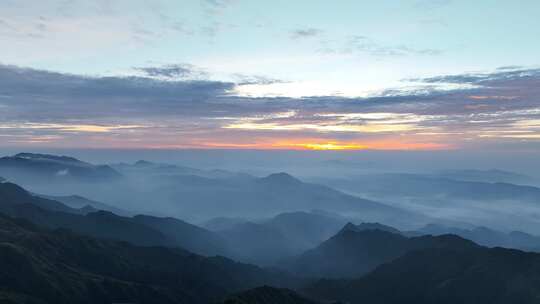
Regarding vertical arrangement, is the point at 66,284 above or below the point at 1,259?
below

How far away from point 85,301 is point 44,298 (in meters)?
16.7

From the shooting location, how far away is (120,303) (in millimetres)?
199125

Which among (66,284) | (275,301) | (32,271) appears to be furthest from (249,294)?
(32,271)

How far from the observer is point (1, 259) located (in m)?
200

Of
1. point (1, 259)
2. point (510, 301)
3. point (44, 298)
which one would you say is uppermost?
point (1, 259)

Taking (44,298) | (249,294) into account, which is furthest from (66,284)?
(249,294)

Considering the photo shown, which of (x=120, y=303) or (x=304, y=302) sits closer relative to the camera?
(x=304, y=302)

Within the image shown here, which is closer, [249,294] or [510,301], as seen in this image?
[249,294]

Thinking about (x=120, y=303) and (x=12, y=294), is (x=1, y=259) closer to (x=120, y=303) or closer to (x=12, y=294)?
(x=12, y=294)

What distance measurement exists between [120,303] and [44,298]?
104 feet

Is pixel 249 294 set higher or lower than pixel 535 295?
higher

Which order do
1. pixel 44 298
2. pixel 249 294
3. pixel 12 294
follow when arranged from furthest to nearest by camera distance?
pixel 44 298, pixel 12 294, pixel 249 294

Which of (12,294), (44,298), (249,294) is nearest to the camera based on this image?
(249,294)

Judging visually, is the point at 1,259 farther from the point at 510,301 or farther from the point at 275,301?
the point at 510,301
